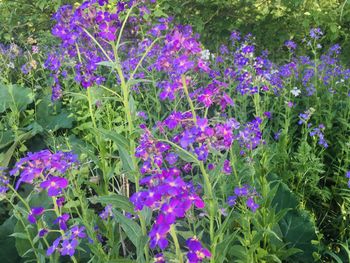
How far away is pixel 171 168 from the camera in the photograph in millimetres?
1345

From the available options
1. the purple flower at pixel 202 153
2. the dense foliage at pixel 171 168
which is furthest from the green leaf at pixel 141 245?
the purple flower at pixel 202 153

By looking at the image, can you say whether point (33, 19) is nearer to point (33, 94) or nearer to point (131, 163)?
point (33, 94)

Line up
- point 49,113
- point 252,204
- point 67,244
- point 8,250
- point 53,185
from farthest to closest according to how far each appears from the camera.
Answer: point 49,113
point 8,250
point 252,204
point 67,244
point 53,185

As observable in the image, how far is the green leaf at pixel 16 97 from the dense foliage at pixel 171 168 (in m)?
0.01

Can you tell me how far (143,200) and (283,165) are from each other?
6.56 ft

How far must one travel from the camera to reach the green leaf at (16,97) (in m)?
3.95

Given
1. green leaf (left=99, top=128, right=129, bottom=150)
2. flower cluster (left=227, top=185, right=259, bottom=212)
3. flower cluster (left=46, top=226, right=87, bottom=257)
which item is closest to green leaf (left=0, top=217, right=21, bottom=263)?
flower cluster (left=46, top=226, right=87, bottom=257)

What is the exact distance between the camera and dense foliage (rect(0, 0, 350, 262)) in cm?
143

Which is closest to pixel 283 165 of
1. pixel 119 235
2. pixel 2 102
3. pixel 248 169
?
pixel 248 169

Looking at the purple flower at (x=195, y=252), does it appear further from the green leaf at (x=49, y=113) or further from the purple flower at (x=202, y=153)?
the green leaf at (x=49, y=113)

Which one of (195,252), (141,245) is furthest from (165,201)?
(141,245)

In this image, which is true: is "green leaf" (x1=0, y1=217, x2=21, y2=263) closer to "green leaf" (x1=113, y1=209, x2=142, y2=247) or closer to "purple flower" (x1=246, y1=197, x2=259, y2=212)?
"green leaf" (x1=113, y1=209, x2=142, y2=247)

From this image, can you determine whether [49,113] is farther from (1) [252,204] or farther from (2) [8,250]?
(1) [252,204]

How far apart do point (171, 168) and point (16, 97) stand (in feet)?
9.87
